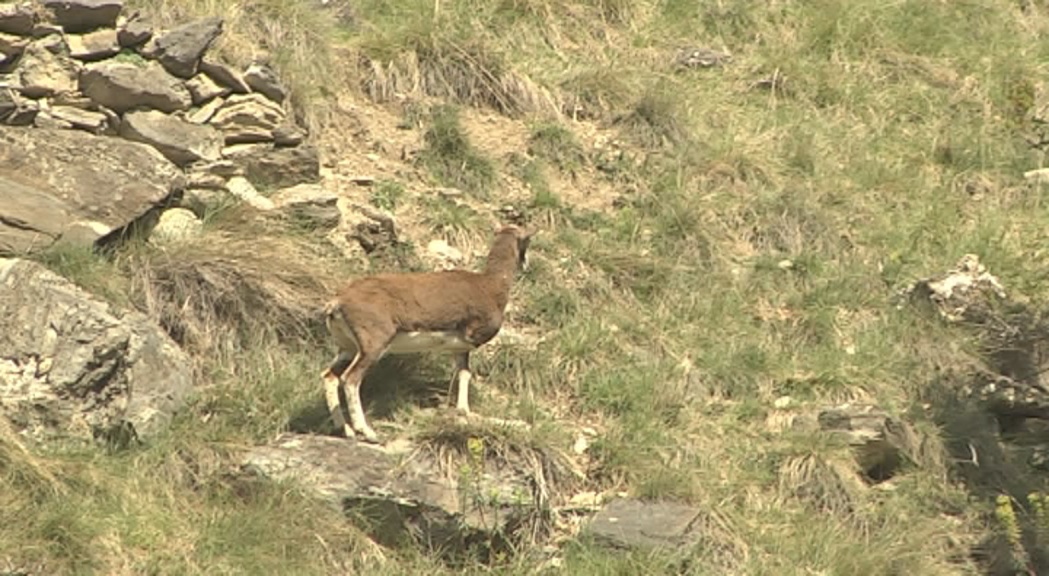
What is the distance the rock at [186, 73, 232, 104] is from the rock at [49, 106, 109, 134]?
0.70 metres

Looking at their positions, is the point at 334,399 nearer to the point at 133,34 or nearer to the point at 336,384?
the point at 336,384

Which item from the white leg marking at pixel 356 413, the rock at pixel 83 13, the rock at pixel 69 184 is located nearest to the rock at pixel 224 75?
the rock at pixel 83 13

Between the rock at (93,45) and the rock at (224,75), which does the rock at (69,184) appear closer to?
the rock at (93,45)

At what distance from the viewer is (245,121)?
1089 cm

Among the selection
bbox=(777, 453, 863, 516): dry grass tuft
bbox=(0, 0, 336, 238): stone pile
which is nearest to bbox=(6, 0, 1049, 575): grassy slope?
bbox=(777, 453, 863, 516): dry grass tuft

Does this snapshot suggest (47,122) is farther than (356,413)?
Yes

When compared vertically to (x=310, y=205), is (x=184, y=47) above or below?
above

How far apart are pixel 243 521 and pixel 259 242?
96.9 inches

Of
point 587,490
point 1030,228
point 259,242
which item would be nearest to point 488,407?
point 587,490

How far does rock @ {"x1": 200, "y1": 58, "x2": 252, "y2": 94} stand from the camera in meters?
11.1

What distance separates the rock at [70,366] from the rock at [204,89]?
7.72 ft

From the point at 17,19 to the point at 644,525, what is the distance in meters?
5.36

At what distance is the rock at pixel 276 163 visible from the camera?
10758 mm

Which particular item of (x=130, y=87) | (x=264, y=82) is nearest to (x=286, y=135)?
(x=264, y=82)
